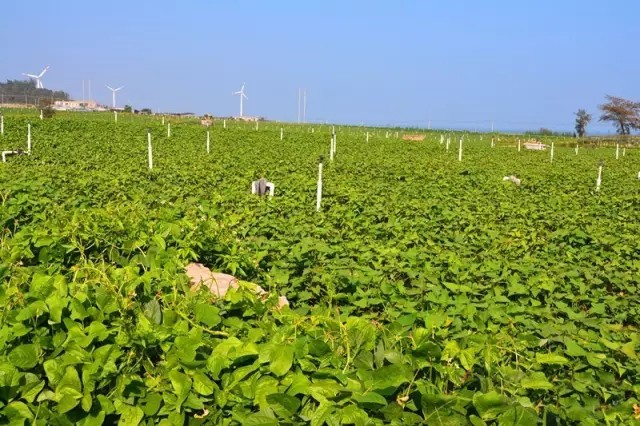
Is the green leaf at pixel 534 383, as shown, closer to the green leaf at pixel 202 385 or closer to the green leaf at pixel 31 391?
the green leaf at pixel 202 385

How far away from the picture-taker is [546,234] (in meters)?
7.33

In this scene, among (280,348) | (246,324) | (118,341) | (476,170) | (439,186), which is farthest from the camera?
(476,170)

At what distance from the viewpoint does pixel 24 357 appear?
6.91 feet

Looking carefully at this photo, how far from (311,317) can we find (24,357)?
114 centimetres

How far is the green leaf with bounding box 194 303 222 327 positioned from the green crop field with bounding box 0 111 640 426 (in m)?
0.01

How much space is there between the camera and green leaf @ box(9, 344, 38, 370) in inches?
82.1

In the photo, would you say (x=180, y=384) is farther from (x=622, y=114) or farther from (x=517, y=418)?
(x=622, y=114)

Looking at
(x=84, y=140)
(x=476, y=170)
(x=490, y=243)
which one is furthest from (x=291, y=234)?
(x=84, y=140)

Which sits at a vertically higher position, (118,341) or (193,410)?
(118,341)

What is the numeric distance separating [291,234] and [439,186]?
20.4 ft

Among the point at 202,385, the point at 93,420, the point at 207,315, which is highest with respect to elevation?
the point at 207,315

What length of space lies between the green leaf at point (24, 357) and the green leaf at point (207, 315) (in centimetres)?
65

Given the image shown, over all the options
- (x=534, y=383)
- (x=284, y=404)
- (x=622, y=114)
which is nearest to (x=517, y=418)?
(x=534, y=383)

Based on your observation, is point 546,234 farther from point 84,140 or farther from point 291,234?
point 84,140
